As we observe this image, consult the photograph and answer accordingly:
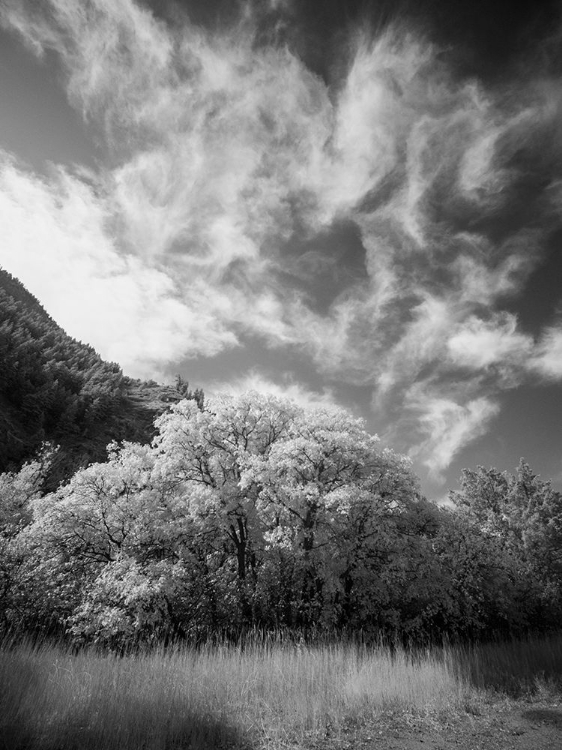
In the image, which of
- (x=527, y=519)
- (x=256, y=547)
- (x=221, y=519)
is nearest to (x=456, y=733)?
(x=221, y=519)

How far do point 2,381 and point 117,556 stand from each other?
155 ft

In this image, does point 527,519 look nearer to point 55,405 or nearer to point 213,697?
point 213,697

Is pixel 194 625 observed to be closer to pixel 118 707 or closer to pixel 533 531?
pixel 118 707

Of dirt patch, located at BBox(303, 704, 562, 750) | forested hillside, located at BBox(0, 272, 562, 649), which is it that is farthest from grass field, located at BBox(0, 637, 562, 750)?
forested hillside, located at BBox(0, 272, 562, 649)

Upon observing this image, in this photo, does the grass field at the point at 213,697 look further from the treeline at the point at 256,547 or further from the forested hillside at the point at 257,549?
the treeline at the point at 256,547

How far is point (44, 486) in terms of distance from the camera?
39.0m

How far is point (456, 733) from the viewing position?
672 cm

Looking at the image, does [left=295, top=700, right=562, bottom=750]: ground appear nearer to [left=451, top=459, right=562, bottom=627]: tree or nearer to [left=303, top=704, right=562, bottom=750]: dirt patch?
[left=303, top=704, right=562, bottom=750]: dirt patch

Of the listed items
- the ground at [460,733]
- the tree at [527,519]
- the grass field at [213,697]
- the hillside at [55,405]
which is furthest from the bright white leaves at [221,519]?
the hillside at [55,405]

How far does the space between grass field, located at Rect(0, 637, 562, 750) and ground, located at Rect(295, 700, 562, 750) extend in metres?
0.36

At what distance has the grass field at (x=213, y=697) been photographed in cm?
550

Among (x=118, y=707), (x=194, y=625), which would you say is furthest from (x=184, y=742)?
(x=194, y=625)

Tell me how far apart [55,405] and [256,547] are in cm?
4526

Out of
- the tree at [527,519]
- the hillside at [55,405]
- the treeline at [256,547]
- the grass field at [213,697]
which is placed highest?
the hillside at [55,405]
